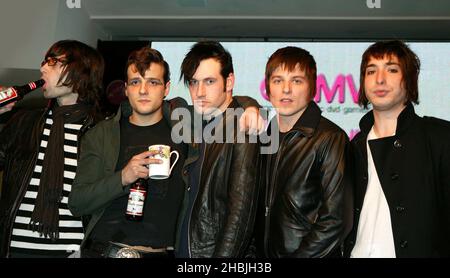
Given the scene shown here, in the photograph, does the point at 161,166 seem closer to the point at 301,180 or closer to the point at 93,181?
the point at 93,181

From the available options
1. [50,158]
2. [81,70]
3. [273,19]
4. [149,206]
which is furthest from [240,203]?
[273,19]

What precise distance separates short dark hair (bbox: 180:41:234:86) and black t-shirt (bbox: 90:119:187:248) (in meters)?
0.28

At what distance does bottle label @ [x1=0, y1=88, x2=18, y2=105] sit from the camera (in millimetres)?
2520

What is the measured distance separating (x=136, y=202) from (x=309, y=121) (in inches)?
32.0

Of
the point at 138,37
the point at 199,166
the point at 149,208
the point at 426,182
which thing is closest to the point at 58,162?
the point at 149,208

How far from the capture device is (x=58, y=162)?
2391 mm

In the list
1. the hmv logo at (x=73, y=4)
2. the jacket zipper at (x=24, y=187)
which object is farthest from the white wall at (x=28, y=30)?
the jacket zipper at (x=24, y=187)

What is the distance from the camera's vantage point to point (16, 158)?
245 cm

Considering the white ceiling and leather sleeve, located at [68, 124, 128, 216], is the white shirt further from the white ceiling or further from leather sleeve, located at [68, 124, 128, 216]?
the white ceiling

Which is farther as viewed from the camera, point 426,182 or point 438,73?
point 438,73

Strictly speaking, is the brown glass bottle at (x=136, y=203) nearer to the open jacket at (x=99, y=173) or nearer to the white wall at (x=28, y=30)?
the open jacket at (x=99, y=173)
